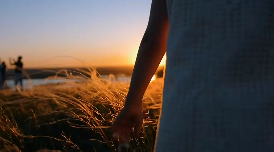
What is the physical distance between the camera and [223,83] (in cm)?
72

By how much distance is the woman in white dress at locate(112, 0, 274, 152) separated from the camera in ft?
2.29

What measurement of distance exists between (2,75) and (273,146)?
→ 15133 millimetres

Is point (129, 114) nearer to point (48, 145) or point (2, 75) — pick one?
point (48, 145)

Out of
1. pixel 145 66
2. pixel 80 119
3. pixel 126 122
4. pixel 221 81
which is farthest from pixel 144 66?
pixel 80 119

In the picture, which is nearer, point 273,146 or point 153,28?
point 273,146

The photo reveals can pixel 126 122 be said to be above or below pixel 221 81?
below

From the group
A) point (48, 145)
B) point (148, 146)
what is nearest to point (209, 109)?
point (148, 146)

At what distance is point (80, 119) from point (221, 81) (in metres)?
1.54

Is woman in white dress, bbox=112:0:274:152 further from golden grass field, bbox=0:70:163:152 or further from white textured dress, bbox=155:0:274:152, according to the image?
golden grass field, bbox=0:70:163:152

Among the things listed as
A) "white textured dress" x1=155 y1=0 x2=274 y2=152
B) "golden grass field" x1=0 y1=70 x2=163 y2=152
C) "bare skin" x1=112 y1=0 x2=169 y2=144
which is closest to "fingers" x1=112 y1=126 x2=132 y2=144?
"bare skin" x1=112 y1=0 x2=169 y2=144

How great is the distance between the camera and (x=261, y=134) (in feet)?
2.27

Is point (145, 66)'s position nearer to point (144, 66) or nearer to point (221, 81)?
point (144, 66)

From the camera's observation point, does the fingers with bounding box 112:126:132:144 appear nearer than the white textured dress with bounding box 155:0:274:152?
No

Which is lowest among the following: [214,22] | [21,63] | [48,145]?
[48,145]
